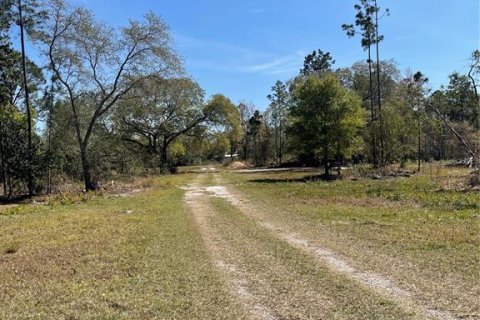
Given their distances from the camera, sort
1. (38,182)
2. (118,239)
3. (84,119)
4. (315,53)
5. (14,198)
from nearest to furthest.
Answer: (118,239) → (14,198) → (38,182) → (84,119) → (315,53)

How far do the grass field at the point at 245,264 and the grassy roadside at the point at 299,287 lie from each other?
0.8 inches

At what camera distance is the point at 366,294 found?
255 inches

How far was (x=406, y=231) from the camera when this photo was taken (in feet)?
38.7

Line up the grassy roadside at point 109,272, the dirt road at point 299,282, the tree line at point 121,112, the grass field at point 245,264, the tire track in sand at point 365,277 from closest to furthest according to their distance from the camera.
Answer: the tire track in sand at point 365,277 → the dirt road at point 299,282 → the grass field at point 245,264 → the grassy roadside at point 109,272 → the tree line at point 121,112

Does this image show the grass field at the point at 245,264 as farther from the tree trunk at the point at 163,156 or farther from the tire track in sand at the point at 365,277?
the tree trunk at the point at 163,156

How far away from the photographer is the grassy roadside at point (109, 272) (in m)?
6.25

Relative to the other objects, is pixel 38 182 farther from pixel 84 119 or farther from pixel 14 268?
pixel 14 268

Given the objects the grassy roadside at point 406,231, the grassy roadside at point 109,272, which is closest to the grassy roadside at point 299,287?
the grassy roadside at point 109,272

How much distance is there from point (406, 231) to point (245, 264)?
5.10 m

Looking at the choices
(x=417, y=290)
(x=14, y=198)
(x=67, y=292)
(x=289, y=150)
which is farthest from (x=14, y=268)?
(x=289, y=150)

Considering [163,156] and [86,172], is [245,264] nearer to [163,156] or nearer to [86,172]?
[86,172]

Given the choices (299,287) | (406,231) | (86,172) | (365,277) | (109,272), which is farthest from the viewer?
(86,172)

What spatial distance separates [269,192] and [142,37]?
14239 mm

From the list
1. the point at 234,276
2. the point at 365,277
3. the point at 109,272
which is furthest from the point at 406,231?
the point at 109,272
